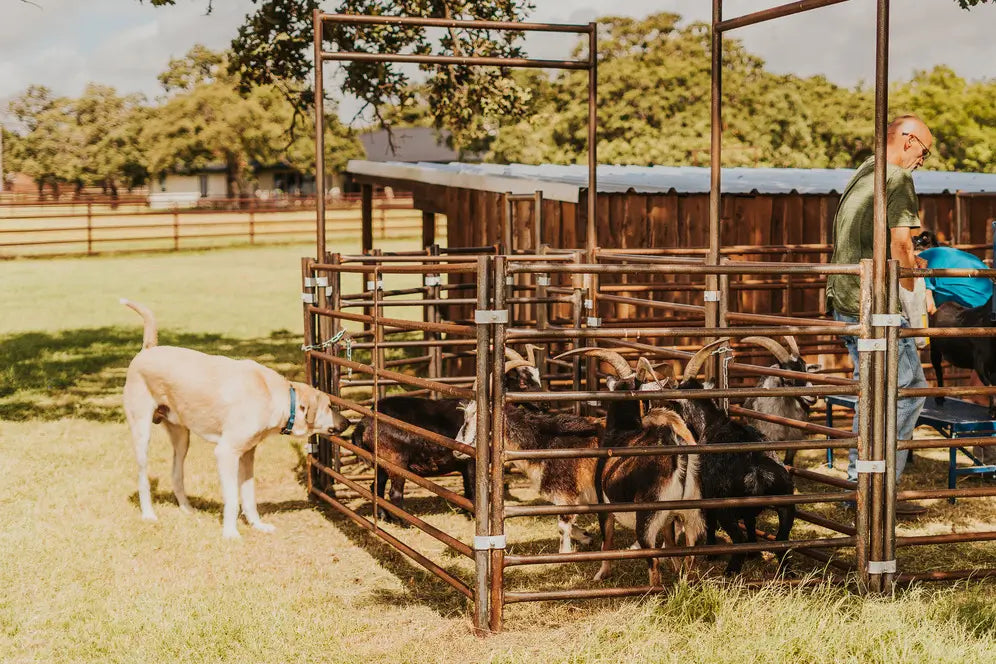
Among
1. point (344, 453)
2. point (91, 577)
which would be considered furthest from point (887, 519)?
point (344, 453)

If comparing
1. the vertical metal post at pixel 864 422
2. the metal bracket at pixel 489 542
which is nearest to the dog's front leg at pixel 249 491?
the metal bracket at pixel 489 542

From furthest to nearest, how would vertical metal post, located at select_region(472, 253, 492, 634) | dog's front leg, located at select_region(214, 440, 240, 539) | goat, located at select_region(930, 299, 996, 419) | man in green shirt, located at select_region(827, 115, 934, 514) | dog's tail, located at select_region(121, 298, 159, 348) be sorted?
goat, located at select_region(930, 299, 996, 419), dog's tail, located at select_region(121, 298, 159, 348), dog's front leg, located at select_region(214, 440, 240, 539), man in green shirt, located at select_region(827, 115, 934, 514), vertical metal post, located at select_region(472, 253, 492, 634)

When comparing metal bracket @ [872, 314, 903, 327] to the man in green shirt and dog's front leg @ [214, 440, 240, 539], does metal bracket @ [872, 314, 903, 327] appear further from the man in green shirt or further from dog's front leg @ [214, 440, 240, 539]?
dog's front leg @ [214, 440, 240, 539]

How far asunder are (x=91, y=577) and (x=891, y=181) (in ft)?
16.2

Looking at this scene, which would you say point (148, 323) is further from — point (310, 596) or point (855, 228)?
point (855, 228)

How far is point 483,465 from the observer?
5016mm

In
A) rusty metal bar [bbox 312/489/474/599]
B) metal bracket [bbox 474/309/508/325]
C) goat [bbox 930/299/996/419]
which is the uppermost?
metal bracket [bbox 474/309/508/325]

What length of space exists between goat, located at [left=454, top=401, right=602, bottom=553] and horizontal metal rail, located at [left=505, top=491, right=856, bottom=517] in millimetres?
1168

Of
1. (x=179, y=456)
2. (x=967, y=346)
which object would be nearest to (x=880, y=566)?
(x=967, y=346)

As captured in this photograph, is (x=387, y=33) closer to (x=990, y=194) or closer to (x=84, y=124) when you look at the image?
(x=990, y=194)

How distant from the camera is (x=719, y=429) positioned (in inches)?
232

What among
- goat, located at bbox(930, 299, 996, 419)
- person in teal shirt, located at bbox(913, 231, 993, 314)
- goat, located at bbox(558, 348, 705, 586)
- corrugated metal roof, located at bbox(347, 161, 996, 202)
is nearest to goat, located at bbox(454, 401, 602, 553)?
goat, located at bbox(558, 348, 705, 586)

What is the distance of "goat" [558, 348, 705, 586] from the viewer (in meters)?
5.40

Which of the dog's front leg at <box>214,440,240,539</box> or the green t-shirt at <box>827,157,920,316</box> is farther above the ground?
the green t-shirt at <box>827,157,920,316</box>
